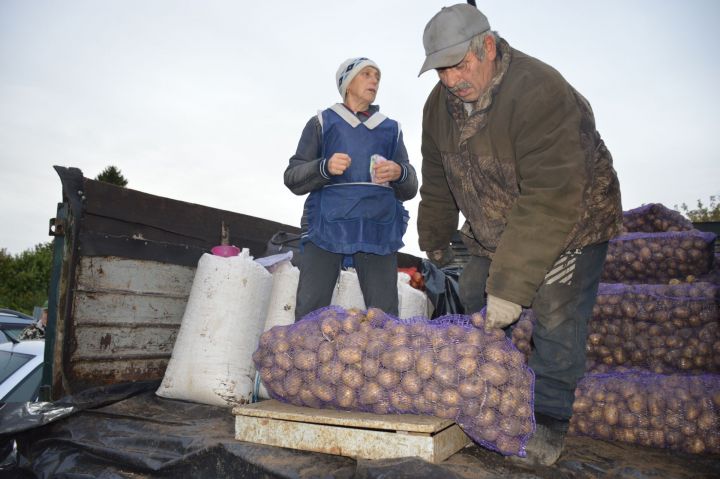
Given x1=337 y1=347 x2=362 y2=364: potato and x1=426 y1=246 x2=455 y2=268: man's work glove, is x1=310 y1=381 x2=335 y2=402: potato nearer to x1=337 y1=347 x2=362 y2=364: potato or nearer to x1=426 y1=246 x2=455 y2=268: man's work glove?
x1=337 y1=347 x2=362 y2=364: potato

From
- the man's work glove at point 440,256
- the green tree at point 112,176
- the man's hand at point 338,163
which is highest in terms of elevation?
the green tree at point 112,176

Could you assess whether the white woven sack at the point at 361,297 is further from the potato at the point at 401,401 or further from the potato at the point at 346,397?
the potato at the point at 401,401

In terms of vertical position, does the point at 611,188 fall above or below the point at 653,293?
above

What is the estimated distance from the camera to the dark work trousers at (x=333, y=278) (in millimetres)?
2896

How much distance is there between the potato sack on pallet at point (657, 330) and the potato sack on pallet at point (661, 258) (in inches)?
40.8

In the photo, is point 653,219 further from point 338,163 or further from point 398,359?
point 398,359

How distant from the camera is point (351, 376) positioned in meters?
2.16

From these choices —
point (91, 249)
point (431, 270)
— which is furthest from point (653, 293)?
point (91, 249)

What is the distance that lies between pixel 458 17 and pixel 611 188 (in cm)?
94

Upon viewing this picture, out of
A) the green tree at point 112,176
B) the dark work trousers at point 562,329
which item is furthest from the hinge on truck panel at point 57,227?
the green tree at point 112,176

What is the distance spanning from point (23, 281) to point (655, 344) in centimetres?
2539

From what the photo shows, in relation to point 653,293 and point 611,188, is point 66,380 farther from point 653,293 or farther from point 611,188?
point 653,293

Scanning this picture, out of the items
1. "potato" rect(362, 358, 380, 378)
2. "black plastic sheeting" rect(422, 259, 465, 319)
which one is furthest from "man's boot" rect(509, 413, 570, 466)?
"black plastic sheeting" rect(422, 259, 465, 319)

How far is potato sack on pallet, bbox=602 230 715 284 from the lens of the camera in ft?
15.6
